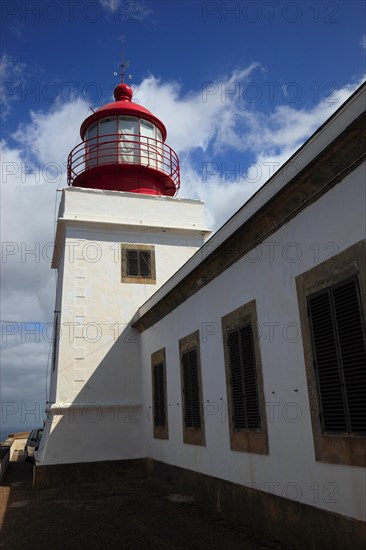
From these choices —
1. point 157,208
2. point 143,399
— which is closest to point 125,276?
point 157,208

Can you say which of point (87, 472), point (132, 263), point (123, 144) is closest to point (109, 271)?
point (132, 263)

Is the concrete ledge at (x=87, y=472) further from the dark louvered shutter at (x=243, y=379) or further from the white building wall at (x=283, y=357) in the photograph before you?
the dark louvered shutter at (x=243, y=379)

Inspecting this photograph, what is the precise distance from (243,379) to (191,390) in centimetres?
239

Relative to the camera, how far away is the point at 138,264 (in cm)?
1393

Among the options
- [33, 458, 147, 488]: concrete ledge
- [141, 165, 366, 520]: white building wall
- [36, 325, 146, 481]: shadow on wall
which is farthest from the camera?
[36, 325, 146, 481]: shadow on wall

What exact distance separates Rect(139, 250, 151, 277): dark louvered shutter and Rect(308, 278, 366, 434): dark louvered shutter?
8712 mm

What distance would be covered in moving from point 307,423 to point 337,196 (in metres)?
2.61

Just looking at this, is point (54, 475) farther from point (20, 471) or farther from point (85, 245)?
point (85, 245)

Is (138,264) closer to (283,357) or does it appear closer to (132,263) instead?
(132,263)

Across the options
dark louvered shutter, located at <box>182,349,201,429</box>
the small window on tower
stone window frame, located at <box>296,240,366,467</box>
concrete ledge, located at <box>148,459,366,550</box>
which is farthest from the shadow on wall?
stone window frame, located at <box>296,240,366,467</box>

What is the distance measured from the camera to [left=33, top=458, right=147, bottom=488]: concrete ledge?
38.4ft

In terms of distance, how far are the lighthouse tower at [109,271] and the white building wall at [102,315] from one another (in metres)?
0.03

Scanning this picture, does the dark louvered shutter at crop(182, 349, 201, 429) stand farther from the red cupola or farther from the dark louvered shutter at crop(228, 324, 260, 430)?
the red cupola

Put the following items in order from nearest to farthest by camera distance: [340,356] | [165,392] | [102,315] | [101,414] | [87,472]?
[340,356] → [165,392] → [87,472] → [101,414] → [102,315]
